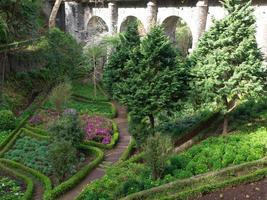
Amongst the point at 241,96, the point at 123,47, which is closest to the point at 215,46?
the point at 241,96

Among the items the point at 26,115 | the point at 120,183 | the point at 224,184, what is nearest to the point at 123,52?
the point at 26,115

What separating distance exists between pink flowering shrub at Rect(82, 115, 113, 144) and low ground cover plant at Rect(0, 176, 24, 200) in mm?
5073

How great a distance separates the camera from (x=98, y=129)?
837 inches

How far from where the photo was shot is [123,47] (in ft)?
67.1

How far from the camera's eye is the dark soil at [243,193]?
11.4m

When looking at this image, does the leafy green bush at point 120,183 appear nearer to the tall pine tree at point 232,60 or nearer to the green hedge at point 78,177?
the green hedge at point 78,177

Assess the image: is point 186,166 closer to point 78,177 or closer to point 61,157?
point 78,177

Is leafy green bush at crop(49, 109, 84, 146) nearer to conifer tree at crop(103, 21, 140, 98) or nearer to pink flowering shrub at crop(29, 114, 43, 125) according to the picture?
conifer tree at crop(103, 21, 140, 98)

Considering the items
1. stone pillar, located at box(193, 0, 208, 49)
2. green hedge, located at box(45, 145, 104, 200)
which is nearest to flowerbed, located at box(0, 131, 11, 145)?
green hedge, located at box(45, 145, 104, 200)

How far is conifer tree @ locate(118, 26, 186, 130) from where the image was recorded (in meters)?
16.0

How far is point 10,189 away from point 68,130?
3913 mm

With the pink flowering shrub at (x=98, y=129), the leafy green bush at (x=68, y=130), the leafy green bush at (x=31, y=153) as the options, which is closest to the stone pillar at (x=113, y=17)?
the pink flowering shrub at (x=98, y=129)

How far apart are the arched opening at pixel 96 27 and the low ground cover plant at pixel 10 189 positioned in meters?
19.4

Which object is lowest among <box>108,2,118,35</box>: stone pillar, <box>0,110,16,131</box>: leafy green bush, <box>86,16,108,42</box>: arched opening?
<box>0,110,16,131</box>: leafy green bush
